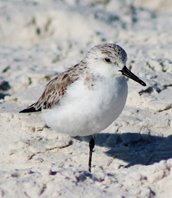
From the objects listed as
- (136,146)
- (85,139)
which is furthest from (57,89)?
(136,146)

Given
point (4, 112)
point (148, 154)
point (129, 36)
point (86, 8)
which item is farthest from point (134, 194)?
point (86, 8)

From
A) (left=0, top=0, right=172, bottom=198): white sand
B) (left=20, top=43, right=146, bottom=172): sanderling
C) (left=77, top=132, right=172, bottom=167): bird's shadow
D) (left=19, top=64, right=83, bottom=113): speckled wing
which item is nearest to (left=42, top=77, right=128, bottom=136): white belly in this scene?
(left=20, top=43, right=146, bottom=172): sanderling

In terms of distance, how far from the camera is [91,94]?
6777mm

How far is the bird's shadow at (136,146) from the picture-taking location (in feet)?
24.5

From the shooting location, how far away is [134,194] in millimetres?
5449

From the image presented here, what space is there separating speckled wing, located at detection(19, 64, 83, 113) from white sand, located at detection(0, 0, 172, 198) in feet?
1.13

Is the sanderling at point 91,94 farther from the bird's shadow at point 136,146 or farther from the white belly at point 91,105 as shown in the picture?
the bird's shadow at point 136,146

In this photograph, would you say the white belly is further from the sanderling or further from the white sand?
the white sand

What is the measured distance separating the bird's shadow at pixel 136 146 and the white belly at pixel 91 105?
560 millimetres

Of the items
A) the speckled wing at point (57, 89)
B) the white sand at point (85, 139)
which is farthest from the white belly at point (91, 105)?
the white sand at point (85, 139)

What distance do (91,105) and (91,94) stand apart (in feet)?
0.31

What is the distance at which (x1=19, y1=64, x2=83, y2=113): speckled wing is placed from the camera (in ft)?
23.4

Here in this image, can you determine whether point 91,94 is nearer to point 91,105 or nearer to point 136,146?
point 91,105

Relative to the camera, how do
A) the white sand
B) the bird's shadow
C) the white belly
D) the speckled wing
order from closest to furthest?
the white sand < the white belly < the speckled wing < the bird's shadow
